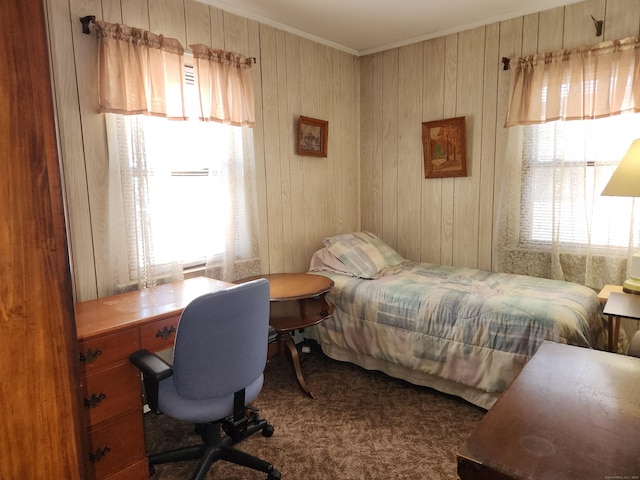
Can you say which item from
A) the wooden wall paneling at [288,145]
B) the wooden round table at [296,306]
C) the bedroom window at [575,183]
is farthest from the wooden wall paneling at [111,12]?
the bedroom window at [575,183]

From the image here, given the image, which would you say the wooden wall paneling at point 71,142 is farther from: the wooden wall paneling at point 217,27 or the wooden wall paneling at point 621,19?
the wooden wall paneling at point 621,19

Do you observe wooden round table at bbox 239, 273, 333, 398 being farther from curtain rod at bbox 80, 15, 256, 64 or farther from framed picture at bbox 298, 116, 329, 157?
curtain rod at bbox 80, 15, 256, 64

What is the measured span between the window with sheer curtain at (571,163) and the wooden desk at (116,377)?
2.53m

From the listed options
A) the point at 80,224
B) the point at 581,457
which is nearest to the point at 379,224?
the point at 80,224

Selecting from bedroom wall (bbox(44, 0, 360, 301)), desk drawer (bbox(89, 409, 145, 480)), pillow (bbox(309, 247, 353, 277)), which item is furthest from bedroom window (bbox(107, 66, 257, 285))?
desk drawer (bbox(89, 409, 145, 480))

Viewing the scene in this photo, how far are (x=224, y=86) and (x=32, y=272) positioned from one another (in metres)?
2.22

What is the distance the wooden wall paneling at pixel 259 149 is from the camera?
3000 mm

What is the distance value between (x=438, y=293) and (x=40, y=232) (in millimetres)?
2379

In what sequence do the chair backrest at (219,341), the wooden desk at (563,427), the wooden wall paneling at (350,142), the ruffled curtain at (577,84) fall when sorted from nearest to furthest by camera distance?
the wooden desk at (563,427) → the chair backrest at (219,341) → the ruffled curtain at (577,84) → the wooden wall paneling at (350,142)

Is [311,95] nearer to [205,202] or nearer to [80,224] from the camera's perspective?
[205,202]

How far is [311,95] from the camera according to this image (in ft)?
11.5

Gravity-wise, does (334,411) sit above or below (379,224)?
below

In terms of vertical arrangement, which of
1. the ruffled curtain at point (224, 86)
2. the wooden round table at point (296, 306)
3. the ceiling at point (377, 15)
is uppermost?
the ceiling at point (377, 15)

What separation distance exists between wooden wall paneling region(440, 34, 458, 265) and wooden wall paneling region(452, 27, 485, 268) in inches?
1.2
